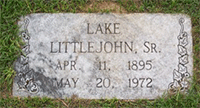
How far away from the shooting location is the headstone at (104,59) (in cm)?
284

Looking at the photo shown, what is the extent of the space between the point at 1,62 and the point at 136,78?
165 cm

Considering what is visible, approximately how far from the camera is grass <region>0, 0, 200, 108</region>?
9.31 feet

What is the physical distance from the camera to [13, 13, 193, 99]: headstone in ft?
9.32

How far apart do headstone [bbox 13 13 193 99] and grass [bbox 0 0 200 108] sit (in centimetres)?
8

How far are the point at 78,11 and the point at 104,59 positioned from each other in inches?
27.7

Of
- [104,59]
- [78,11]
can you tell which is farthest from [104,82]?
[78,11]

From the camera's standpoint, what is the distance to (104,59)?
113 inches

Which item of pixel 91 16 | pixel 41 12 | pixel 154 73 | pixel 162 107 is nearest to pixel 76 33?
pixel 91 16

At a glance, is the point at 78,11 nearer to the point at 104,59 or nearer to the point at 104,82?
the point at 104,59

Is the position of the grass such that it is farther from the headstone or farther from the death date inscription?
the death date inscription

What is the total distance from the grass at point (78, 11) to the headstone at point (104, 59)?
78 mm

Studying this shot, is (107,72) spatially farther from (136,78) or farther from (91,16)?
(91,16)

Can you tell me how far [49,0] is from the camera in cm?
303

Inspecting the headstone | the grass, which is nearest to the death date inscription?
the headstone
